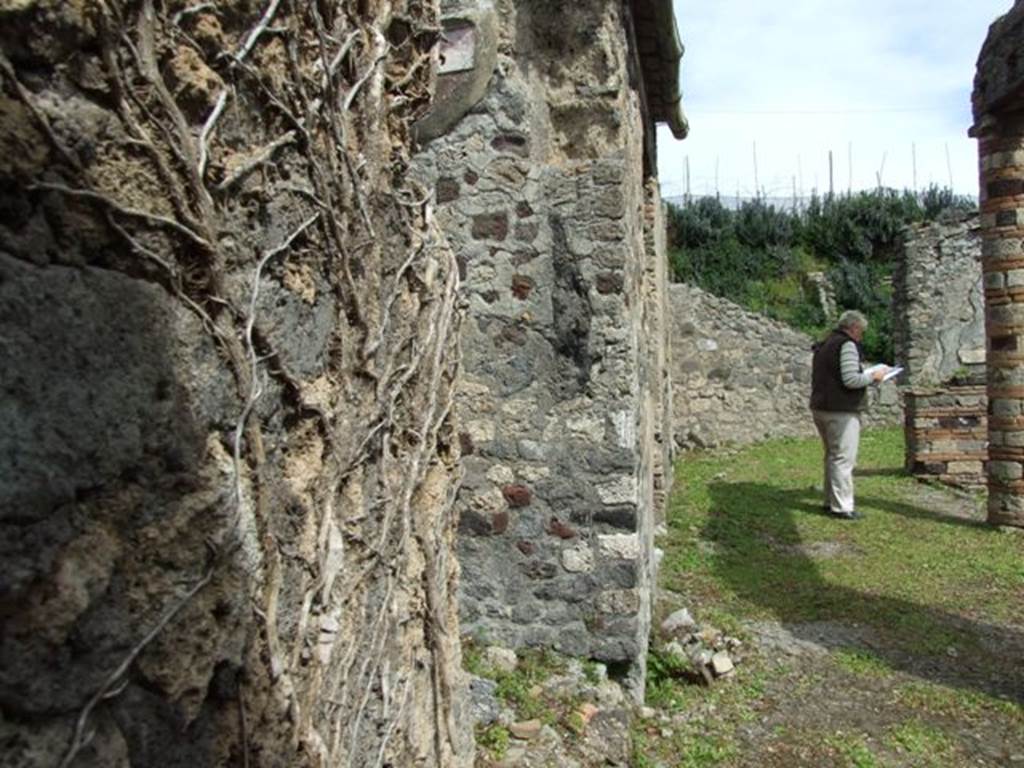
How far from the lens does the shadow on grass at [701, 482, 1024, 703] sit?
4367mm

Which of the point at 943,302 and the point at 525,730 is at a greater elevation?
the point at 943,302

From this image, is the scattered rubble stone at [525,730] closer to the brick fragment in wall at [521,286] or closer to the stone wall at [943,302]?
the brick fragment in wall at [521,286]

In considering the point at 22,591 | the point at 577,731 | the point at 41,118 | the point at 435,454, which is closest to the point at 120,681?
the point at 22,591

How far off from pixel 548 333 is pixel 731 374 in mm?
8426

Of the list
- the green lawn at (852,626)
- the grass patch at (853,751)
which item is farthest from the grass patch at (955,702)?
the grass patch at (853,751)

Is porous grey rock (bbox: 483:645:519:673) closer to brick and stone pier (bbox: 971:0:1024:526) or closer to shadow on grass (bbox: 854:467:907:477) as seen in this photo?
brick and stone pier (bbox: 971:0:1024:526)

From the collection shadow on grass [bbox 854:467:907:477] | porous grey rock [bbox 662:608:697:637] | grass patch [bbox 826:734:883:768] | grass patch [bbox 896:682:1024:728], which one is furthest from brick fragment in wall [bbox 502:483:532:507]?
shadow on grass [bbox 854:467:907:477]

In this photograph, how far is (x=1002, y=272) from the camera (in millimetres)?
6965

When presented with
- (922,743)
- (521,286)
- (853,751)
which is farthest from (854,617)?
(521,286)

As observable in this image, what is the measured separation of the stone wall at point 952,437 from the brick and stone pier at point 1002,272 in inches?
75.7

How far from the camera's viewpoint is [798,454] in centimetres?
1086

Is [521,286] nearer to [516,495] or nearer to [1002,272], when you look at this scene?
[516,495]

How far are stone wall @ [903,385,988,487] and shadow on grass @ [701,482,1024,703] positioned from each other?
1.88 m

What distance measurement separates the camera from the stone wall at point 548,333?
152 inches
